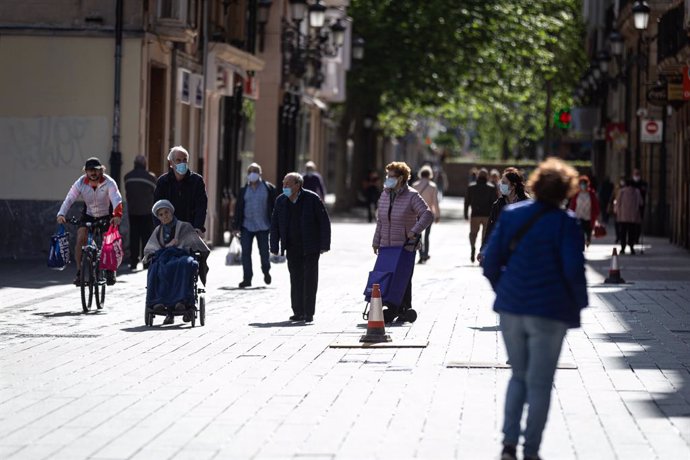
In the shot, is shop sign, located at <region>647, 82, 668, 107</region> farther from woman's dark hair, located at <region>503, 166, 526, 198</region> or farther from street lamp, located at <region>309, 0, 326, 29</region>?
woman's dark hair, located at <region>503, 166, 526, 198</region>

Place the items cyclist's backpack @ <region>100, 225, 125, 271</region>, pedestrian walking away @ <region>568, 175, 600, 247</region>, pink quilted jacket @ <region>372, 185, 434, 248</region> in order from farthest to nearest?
1. pedestrian walking away @ <region>568, 175, 600, 247</region>
2. cyclist's backpack @ <region>100, 225, 125, 271</region>
3. pink quilted jacket @ <region>372, 185, 434, 248</region>

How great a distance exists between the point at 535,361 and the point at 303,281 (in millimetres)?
9343

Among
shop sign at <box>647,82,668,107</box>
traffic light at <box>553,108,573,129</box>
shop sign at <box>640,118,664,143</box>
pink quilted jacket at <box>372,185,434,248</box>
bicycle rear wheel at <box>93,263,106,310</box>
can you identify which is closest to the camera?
pink quilted jacket at <box>372,185,434,248</box>

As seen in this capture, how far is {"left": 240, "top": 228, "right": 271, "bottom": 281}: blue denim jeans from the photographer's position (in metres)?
22.8

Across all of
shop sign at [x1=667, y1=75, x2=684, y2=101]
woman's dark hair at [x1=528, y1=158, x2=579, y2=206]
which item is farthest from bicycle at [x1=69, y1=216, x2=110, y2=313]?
shop sign at [x1=667, y1=75, x2=684, y2=101]

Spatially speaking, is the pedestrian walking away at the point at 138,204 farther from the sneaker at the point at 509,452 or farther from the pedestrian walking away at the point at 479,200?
the sneaker at the point at 509,452

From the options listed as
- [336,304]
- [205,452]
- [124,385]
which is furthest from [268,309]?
[205,452]

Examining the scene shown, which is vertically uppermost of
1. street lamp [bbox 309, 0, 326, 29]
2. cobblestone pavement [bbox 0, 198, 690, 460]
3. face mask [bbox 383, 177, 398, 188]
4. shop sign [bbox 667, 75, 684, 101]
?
street lamp [bbox 309, 0, 326, 29]

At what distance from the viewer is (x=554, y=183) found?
8438 mm

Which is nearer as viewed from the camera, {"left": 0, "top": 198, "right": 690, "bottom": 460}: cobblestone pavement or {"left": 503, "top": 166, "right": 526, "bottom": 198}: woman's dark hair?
{"left": 0, "top": 198, "right": 690, "bottom": 460}: cobblestone pavement

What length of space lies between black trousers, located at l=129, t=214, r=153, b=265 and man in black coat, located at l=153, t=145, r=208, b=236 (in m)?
8.02

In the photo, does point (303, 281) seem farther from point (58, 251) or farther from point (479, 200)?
point (479, 200)

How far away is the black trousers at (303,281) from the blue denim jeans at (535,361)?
901 cm

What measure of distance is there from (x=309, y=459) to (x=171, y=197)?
380 inches
